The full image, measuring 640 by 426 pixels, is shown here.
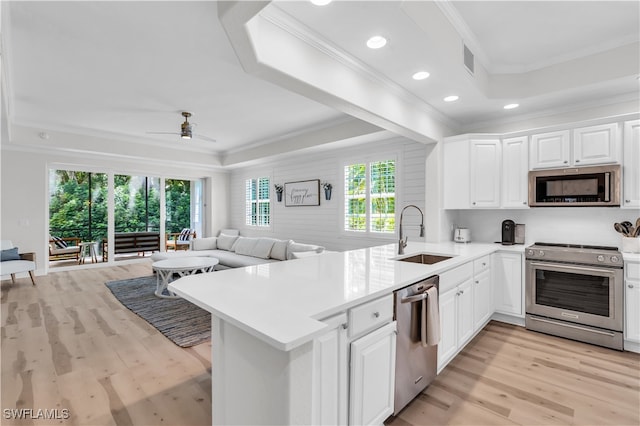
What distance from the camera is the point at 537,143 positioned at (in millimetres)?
3455

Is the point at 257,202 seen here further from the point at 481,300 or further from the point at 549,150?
the point at 549,150

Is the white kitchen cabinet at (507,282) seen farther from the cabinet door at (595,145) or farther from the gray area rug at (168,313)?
the gray area rug at (168,313)

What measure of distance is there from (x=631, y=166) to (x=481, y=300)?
192cm

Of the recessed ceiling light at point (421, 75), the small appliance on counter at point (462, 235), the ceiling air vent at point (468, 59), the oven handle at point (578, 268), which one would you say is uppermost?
the ceiling air vent at point (468, 59)

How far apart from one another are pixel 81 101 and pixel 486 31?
494 centimetres

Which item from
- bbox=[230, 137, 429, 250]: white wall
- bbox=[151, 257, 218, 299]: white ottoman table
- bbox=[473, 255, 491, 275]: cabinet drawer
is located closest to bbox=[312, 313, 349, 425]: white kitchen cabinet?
bbox=[473, 255, 491, 275]: cabinet drawer

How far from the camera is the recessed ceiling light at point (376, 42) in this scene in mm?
2297

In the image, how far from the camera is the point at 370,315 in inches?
64.1

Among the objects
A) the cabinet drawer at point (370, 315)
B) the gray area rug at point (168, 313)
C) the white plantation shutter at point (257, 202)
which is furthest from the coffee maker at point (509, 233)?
the white plantation shutter at point (257, 202)

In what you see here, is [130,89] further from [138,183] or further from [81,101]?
[138,183]

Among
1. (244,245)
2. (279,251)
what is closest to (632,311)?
(279,251)

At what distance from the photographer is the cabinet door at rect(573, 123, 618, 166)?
3031 mm

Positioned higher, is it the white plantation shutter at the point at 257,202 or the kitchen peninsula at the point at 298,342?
the white plantation shutter at the point at 257,202

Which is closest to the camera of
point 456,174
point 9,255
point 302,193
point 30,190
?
point 456,174
